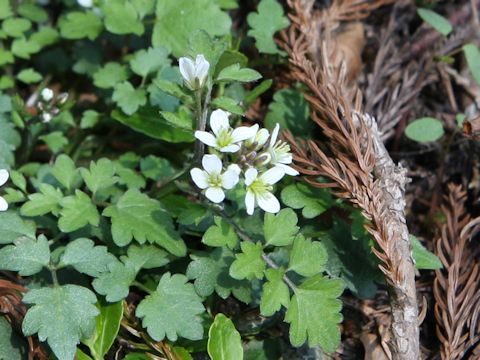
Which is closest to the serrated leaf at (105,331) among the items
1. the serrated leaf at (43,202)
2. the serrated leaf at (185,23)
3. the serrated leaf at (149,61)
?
the serrated leaf at (43,202)

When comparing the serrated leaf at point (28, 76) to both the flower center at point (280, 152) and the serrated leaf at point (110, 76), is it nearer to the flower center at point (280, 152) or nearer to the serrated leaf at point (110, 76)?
the serrated leaf at point (110, 76)

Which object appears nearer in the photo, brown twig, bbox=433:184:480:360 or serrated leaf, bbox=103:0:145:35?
brown twig, bbox=433:184:480:360

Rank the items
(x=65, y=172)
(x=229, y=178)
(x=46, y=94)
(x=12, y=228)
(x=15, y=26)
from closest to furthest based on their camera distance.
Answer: (x=229, y=178) < (x=12, y=228) < (x=65, y=172) < (x=46, y=94) < (x=15, y=26)

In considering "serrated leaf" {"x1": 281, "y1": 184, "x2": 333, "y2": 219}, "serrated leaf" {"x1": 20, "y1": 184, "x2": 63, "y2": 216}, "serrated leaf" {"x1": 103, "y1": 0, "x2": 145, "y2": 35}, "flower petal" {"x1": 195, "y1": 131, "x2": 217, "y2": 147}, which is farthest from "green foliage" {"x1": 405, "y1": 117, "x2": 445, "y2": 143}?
"serrated leaf" {"x1": 20, "y1": 184, "x2": 63, "y2": 216}

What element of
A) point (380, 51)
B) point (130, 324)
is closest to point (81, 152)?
point (130, 324)

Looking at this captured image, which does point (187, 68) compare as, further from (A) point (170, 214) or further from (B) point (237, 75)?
(A) point (170, 214)

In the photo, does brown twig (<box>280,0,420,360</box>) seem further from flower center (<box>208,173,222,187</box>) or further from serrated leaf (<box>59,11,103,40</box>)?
serrated leaf (<box>59,11,103,40</box>)

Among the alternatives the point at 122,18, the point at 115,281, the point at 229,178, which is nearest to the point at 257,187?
the point at 229,178
